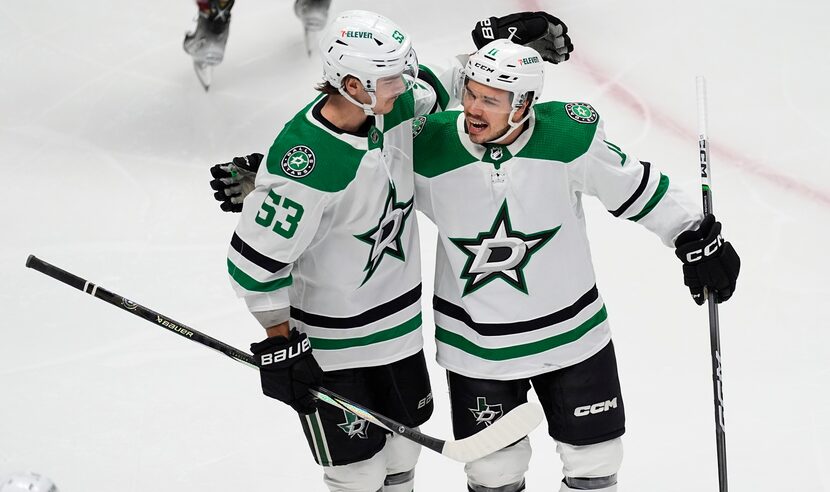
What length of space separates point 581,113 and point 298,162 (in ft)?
2.19

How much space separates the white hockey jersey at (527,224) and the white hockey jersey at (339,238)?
0.09 meters

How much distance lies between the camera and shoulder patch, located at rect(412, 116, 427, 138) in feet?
9.02

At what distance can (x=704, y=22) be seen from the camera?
5.94 m

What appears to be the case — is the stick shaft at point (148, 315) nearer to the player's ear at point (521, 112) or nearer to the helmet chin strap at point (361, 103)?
the helmet chin strap at point (361, 103)

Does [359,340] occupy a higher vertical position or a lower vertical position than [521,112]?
lower

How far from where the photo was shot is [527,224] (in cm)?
265

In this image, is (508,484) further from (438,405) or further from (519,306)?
(438,405)

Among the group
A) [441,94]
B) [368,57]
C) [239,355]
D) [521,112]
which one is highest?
[368,57]

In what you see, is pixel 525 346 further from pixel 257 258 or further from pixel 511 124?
pixel 257 258

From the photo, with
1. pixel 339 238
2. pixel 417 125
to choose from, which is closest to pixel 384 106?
pixel 417 125

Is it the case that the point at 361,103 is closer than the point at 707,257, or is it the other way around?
the point at 361,103

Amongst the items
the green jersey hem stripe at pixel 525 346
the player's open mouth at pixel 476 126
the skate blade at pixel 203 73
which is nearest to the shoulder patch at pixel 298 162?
the player's open mouth at pixel 476 126

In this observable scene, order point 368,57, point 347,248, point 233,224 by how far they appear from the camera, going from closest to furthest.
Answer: point 368,57
point 347,248
point 233,224

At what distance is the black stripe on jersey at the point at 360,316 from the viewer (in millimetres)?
2797
